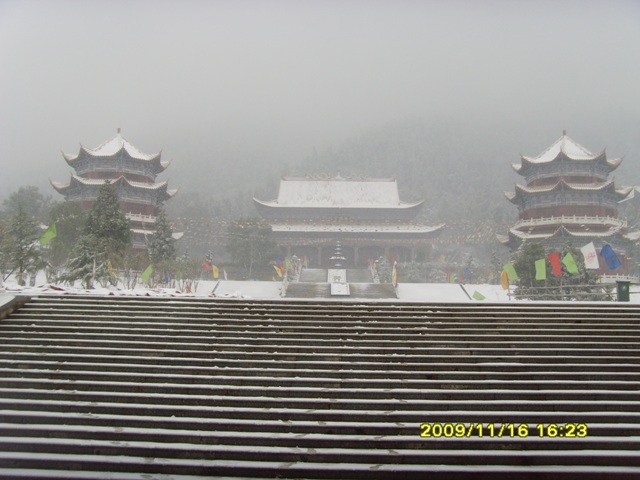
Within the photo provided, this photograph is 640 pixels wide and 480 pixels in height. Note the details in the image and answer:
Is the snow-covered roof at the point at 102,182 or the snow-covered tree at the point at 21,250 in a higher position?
the snow-covered roof at the point at 102,182

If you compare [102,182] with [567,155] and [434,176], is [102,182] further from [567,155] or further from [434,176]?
[434,176]

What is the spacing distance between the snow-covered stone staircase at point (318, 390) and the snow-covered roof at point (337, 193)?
110 feet

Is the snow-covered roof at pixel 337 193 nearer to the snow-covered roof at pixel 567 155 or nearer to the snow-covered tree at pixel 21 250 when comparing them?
the snow-covered roof at pixel 567 155

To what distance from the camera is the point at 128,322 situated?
24.6 ft

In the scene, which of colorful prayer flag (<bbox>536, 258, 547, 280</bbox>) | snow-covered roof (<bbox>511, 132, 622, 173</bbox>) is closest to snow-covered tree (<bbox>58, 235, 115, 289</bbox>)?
colorful prayer flag (<bbox>536, 258, 547, 280</bbox>)

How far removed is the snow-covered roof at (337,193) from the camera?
41.8 metres

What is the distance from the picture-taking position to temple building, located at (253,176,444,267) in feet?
123

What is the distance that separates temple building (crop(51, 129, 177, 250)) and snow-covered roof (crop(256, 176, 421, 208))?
11.3 meters

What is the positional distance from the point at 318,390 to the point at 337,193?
38085mm

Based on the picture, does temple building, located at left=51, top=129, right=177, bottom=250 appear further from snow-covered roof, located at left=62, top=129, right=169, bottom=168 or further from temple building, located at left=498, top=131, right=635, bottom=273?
temple building, located at left=498, top=131, right=635, bottom=273

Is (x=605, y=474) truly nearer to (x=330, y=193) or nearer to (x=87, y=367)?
(x=87, y=367)

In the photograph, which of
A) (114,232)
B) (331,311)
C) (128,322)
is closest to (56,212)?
(114,232)

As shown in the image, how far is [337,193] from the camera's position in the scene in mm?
43312

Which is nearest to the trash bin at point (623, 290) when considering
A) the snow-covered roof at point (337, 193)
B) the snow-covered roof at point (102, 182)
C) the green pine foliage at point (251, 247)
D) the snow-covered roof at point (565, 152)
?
the snow-covered roof at point (565, 152)
